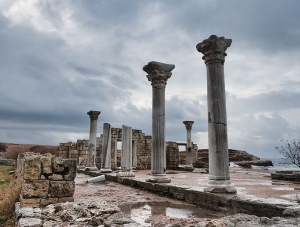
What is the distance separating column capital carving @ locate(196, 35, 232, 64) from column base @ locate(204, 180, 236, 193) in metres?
3.46

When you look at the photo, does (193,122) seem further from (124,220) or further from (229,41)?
(124,220)

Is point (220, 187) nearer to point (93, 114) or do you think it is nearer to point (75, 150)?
point (93, 114)

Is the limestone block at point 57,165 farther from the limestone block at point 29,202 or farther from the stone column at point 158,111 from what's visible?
the stone column at point 158,111

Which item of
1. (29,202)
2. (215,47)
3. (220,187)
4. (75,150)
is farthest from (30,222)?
(75,150)

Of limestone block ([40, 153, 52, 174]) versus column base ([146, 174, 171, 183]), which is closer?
limestone block ([40, 153, 52, 174])

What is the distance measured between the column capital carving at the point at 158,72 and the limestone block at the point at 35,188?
5.88 metres

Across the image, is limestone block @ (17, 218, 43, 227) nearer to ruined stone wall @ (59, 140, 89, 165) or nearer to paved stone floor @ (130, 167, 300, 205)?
paved stone floor @ (130, 167, 300, 205)

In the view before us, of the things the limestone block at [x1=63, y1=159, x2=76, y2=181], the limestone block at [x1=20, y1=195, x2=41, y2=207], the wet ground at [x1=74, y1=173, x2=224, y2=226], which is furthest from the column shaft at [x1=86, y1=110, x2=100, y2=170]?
the limestone block at [x1=20, y1=195, x2=41, y2=207]

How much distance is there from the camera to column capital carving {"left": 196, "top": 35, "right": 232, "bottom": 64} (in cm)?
726

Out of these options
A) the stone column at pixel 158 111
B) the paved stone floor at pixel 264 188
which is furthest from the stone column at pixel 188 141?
the stone column at pixel 158 111

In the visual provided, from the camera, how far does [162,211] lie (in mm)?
5945

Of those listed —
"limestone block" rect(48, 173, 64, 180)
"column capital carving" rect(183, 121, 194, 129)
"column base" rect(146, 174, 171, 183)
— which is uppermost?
"column capital carving" rect(183, 121, 194, 129)

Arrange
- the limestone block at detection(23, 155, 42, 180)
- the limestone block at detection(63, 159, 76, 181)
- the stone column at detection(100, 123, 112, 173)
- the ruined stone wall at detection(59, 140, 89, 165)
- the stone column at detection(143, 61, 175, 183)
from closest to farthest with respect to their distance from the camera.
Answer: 1. the limestone block at detection(23, 155, 42, 180)
2. the limestone block at detection(63, 159, 76, 181)
3. the stone column at detection(143, 61, 175, 183)
4. the stone column at detection(100, 123, 112, 173)
5. the ruined stone wall at detection(59, 140, 89, 165)

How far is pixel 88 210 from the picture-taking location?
4.74m
